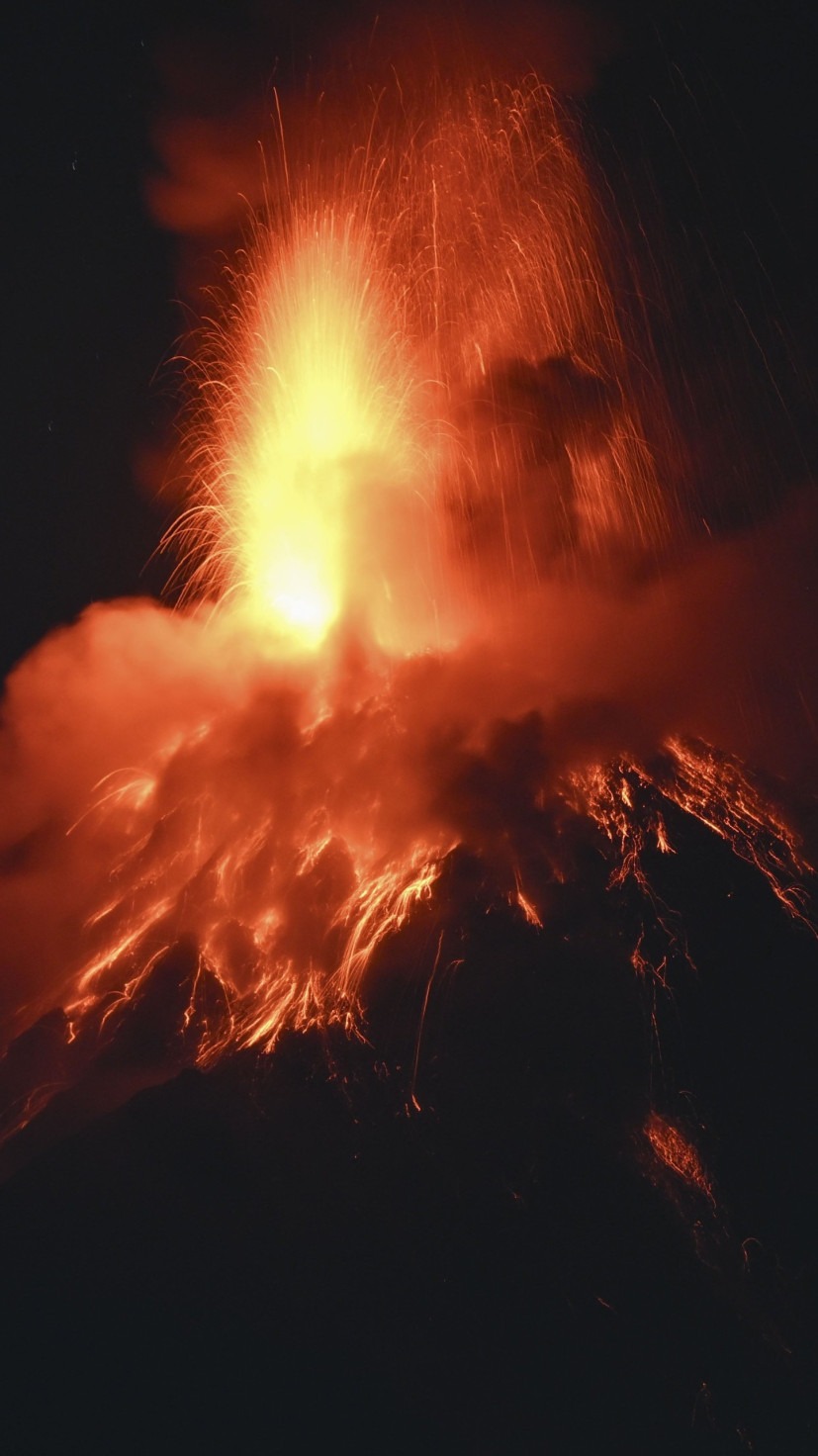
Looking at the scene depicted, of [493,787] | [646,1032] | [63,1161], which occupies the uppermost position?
[63,1161]

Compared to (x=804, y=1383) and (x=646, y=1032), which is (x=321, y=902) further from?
(x=804, y=1383)

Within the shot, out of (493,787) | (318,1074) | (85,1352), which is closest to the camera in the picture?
(85,1352)

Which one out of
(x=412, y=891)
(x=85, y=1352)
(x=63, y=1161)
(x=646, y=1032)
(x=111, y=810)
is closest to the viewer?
(x=85, y=1352)

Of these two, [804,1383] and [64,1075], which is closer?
[804,1383]

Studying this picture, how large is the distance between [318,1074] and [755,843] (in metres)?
12.4

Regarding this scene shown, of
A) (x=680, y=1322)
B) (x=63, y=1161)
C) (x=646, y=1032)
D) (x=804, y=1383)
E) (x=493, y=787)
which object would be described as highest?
(x=63, y=1161)

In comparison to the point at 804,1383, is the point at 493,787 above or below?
above

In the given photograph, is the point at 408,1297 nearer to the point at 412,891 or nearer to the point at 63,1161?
the point at 63,1161

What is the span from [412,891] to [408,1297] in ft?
25.7

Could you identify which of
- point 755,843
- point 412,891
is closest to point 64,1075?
point 412,891

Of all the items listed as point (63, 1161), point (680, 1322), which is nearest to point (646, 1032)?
point (680, 1322)

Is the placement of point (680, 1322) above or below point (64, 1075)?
below

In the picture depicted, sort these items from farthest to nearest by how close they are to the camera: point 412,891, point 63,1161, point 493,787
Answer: point 493,787
point 412,891
point 63,1161

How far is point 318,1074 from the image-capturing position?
16.6m
